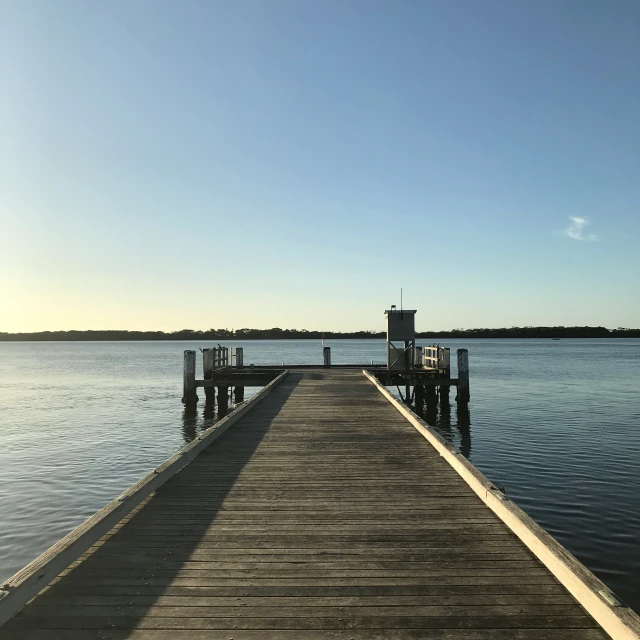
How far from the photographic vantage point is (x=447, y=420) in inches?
808

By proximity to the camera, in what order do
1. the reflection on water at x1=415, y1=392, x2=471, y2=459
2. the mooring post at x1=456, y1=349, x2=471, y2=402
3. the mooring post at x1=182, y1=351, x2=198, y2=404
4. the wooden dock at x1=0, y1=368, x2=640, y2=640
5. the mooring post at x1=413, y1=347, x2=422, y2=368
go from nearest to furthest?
the wooden dock at x1=0, y1=368, x2=640, y2=640, the reflection on water at x1=415, y1=392, x2=471, y2=459, the mooring post at x1=456, y1=349, x2=471, y2=402, the mooring post at x1=182, y1=351, x2=198, y2=404, the mooring post at x1=413, y1=347, x2=422, y2=368

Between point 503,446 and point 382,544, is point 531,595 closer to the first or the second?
point 382,544

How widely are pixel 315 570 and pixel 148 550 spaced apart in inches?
60.2

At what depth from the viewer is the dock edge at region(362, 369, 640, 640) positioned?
3314 millimetres

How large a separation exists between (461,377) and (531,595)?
18.0 m

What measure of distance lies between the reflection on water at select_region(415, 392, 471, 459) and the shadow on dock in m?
9.53

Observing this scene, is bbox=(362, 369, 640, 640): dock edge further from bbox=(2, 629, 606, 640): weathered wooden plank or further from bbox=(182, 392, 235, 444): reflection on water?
bbox=(182, 392, 235, 444): reflection on water

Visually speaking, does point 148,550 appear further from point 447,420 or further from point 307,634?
point 447,420

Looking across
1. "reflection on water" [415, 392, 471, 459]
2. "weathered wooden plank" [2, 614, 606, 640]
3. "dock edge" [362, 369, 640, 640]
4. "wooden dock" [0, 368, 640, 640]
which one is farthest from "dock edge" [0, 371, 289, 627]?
"reflection on water" [415, 392, 471, 459]

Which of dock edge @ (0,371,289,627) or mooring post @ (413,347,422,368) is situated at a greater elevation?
mooring post @ (413,347,422,368)

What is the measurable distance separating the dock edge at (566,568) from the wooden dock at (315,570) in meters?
0.02

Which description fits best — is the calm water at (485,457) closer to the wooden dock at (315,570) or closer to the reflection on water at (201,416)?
the reflection on water at (201,416)

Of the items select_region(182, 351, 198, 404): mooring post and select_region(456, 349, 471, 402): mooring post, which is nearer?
select_region(456, 349, 471, 402): mooring post

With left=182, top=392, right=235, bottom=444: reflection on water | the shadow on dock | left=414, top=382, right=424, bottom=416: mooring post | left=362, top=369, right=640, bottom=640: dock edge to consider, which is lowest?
left=182, top=392, right=235, bottom=444: reflection on water
